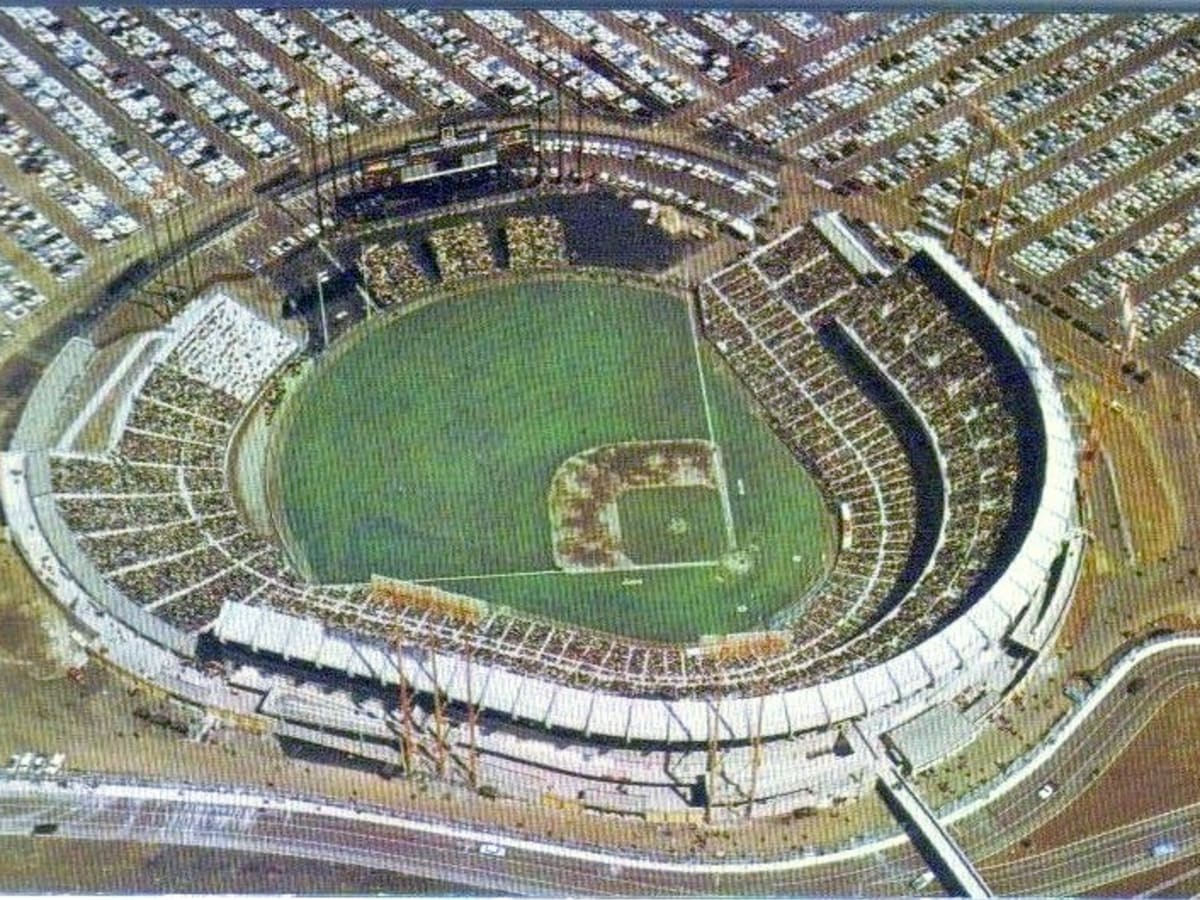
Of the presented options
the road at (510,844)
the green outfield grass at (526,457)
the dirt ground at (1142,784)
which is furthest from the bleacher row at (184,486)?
the dirt ground at (1142,784)

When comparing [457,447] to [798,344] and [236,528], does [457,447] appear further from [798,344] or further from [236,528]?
[798,344]

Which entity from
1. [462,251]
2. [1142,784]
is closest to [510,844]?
[1142,784]

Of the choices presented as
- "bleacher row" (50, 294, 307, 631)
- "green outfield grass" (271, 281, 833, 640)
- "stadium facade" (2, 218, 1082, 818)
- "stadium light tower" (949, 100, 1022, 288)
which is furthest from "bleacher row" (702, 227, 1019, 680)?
"bleacher row" (50, 294, 307, 631)

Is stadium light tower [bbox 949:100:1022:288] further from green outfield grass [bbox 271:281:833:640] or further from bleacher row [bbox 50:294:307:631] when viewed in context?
bleacher row [bbox 50:294:307:631]

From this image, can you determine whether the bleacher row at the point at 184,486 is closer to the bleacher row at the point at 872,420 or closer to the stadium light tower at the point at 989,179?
the bleacher row at the point at 872,420

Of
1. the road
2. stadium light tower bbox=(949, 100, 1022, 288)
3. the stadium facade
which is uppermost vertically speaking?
stadium light tower bbox=(949, 100, 1022, 288)

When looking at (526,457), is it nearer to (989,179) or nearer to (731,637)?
(731,637)
